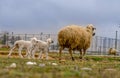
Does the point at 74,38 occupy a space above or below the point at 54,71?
above

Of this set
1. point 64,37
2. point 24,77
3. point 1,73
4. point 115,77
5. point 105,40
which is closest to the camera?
point 24,77

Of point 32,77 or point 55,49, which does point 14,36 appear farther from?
point 32,77

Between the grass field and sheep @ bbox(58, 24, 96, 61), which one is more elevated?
sheep @ bbox(58, 24, 96, 61)

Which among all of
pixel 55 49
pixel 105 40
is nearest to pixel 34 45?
pixel 55 49

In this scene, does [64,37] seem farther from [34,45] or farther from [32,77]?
[32,77]

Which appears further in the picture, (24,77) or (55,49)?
(55,49)

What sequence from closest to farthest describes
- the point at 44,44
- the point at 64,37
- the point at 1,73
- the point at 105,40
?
the point at 1,73 < the point at 64,37 < the point at 44,44 < the point at 105,40

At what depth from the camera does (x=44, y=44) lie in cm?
2734

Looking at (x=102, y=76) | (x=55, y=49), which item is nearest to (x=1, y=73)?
(x=102, y=76)

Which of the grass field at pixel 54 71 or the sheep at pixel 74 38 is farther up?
the sheep at pixel 74 38

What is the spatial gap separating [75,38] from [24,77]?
17.4 m

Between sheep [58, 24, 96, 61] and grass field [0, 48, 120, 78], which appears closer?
grass field [0, 48, 120, 78]

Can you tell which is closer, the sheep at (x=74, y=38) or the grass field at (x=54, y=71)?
the grass field at (x=54, y=71)

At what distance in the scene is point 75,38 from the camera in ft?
84.8
